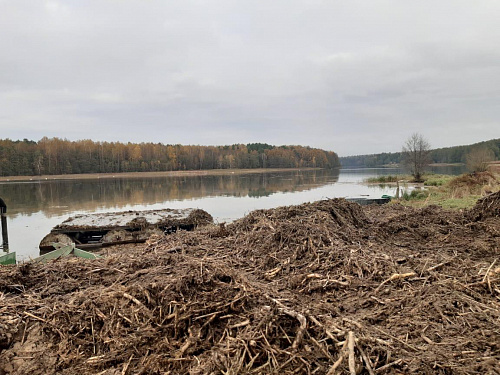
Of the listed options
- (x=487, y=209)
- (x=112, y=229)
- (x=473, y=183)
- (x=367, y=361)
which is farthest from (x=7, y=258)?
(x=473, y=183)

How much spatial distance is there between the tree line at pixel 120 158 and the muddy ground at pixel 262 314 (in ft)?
286

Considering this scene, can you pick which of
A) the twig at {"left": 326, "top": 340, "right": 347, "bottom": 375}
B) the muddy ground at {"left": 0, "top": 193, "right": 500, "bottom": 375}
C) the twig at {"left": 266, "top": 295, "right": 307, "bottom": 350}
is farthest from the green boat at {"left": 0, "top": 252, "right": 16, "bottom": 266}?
the twig at {"left": 326, "top": 340, "right": 347, "bottom": 375}

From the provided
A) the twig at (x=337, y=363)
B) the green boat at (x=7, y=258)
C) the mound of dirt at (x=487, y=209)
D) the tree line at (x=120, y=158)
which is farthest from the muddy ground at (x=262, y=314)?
the tree line at (x=120, y=158)

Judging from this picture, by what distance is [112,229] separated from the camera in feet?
43.6

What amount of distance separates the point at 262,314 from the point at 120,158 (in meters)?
102

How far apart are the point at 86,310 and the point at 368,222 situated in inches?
264

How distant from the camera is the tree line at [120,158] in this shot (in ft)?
256

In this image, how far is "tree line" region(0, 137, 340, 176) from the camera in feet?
256

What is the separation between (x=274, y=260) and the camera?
17.1 feet

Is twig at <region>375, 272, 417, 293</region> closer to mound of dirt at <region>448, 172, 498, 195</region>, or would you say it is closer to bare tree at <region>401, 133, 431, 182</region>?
mound of dirt at <region>448, 172, 498, 195</region>

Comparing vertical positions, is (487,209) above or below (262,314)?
above

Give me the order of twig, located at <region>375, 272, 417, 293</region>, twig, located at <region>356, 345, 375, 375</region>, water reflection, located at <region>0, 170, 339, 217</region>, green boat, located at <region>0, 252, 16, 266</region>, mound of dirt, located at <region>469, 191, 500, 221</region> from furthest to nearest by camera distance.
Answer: water reflection, located at <region>0, 170, 339, 217</region>, green boat, located at <region>0, 252, 16, 266</region>, mound of dirt, located at <region>469, 191, 500, 221</region>, twig, located at <region>375, 272, 417, 293</region>, twig, located at <region>356, 345, 375, 375</region>

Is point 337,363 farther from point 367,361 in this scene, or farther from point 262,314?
point 262,314

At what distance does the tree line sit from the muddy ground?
87186mm
